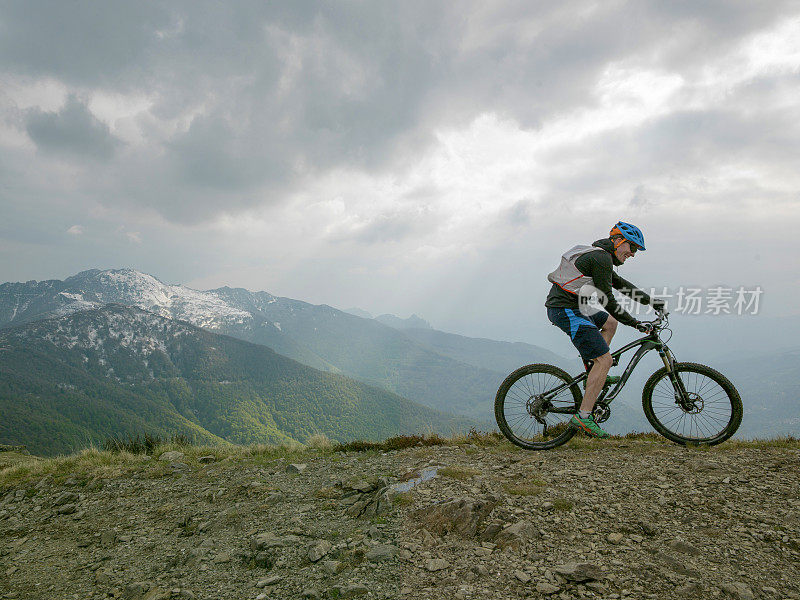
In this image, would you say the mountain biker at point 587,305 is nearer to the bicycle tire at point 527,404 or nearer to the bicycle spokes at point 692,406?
the bicycle tire at point 527,404

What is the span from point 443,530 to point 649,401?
4881 mm

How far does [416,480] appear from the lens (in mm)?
5793

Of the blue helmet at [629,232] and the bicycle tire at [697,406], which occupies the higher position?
the blue helmet at [629,232]

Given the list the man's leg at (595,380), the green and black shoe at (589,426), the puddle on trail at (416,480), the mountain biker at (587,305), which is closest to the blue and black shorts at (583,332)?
the mountain biker at (587,305)

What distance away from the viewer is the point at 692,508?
4199 millimetres

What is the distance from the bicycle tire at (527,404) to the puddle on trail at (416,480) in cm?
180

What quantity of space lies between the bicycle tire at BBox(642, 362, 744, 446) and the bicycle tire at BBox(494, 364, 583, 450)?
4.60ft

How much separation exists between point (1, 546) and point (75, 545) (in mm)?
1341

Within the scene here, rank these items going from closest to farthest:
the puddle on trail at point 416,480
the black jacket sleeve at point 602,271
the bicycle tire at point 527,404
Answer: the puddle on trail at point 416,480 < the black jacket sleeve at point 602,271 < the bicycle tire at point 527,404

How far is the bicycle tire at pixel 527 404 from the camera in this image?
22.3ft

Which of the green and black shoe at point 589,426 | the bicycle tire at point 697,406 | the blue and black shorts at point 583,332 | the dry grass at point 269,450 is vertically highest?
the blue and black shorts at point 583,332

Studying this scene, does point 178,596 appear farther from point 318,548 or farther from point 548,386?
point 548,386


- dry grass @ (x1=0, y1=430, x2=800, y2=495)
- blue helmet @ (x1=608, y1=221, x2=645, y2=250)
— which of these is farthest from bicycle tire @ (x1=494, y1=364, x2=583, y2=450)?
blue helmet @ (x1=608, y1=221, x2=645, y2=250)

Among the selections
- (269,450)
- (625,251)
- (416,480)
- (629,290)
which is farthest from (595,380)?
(269,450)
